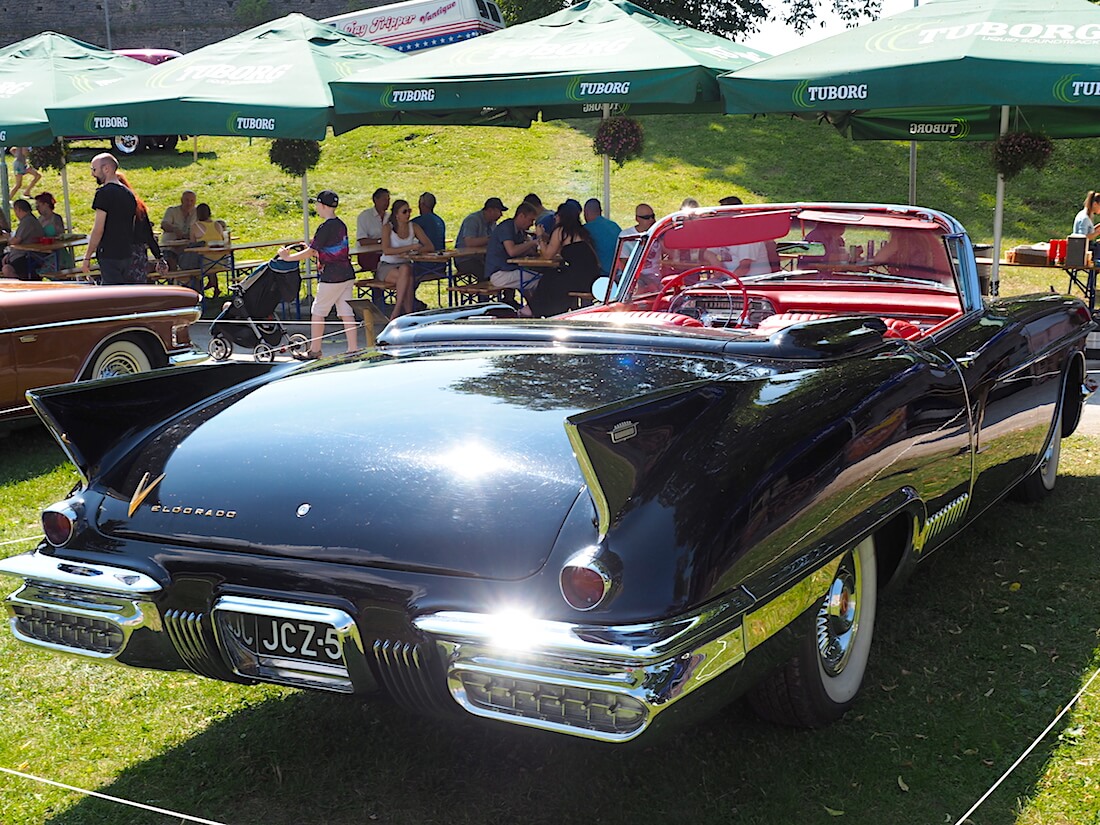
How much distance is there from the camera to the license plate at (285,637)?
2.73 m

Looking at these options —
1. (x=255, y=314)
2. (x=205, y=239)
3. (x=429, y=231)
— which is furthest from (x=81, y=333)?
(x=205, y=239)

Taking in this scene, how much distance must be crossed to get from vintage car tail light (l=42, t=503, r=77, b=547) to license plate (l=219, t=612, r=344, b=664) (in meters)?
0.59

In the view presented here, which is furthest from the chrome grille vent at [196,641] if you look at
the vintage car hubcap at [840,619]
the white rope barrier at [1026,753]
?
the white rope barrier at [1026,753]

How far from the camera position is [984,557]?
486 cm

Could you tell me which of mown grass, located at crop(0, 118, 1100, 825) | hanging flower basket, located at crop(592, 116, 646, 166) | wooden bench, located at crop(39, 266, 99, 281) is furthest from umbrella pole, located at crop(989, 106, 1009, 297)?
wooden bench, located at crop(39, 266, 99, 281)

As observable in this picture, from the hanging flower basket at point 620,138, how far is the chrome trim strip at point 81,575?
8.70 metres

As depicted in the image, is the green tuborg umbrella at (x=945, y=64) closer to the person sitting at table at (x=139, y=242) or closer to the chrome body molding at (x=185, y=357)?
the chrome body molding at (x=185, y=357)

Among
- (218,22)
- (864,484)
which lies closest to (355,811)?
(864,484)

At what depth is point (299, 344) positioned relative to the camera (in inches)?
410

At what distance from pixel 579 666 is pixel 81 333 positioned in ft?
18.0

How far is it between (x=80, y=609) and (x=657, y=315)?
254 centimetres

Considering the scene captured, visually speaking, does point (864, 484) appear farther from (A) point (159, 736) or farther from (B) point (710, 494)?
(A) point (159, 736)

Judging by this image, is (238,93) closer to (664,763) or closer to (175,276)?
(175,276)

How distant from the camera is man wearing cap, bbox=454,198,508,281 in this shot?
42.0ft
